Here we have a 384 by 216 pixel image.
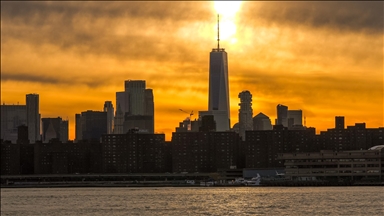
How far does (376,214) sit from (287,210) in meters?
15.3

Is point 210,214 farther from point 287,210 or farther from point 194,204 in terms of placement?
point 194,204

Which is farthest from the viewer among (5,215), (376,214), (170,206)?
(170,206)

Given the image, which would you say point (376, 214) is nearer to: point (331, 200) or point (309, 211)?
point (309, 211)

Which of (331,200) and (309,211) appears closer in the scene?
(309,211)

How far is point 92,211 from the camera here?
463 feet

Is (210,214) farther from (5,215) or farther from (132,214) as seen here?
(5,215)

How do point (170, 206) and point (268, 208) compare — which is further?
point (170, 206)

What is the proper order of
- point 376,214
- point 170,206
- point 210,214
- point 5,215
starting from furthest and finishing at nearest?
point 170,206, point 5,215, point 210,214, point 376,214

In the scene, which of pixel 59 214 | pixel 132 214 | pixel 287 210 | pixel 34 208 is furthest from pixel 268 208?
pixel 34 208

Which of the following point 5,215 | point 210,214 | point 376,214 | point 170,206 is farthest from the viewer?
point 170,206

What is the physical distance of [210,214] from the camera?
126 meters

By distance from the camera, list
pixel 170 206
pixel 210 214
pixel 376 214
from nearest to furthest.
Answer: pixel 376 214, pixel 210 214, pixel 170 206

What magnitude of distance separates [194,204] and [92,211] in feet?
64.1

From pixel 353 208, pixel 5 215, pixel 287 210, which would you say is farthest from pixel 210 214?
pixel 5 215
